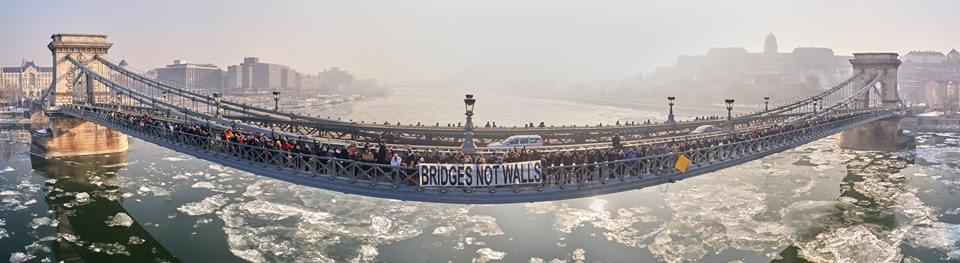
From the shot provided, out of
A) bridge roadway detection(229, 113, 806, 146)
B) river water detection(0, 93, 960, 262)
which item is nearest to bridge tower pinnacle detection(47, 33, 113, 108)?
river water detection(0, 93, 960, 262)

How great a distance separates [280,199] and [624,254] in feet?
55.6

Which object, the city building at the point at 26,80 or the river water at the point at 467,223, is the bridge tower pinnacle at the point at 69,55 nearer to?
the river water at the point at 467,223

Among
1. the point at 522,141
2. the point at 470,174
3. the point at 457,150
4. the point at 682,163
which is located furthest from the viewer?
the point at 522,141

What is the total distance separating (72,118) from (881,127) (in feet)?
221

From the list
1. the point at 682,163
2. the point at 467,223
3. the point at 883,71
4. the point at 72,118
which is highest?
the point at 883,71

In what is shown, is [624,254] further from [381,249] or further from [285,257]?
[285,257]

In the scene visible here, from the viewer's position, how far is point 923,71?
538 feet

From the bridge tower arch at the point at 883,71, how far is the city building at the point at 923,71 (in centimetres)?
9358

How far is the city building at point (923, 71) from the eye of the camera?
14625cm

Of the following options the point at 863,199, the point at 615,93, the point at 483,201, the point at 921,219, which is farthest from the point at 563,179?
the point at 615,93

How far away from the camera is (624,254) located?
22.0m

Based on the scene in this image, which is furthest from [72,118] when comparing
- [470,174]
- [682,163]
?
[682,163]

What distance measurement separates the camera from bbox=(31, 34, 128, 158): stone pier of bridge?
1874 inches

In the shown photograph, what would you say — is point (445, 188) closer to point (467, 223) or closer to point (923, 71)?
point (467, 223)
